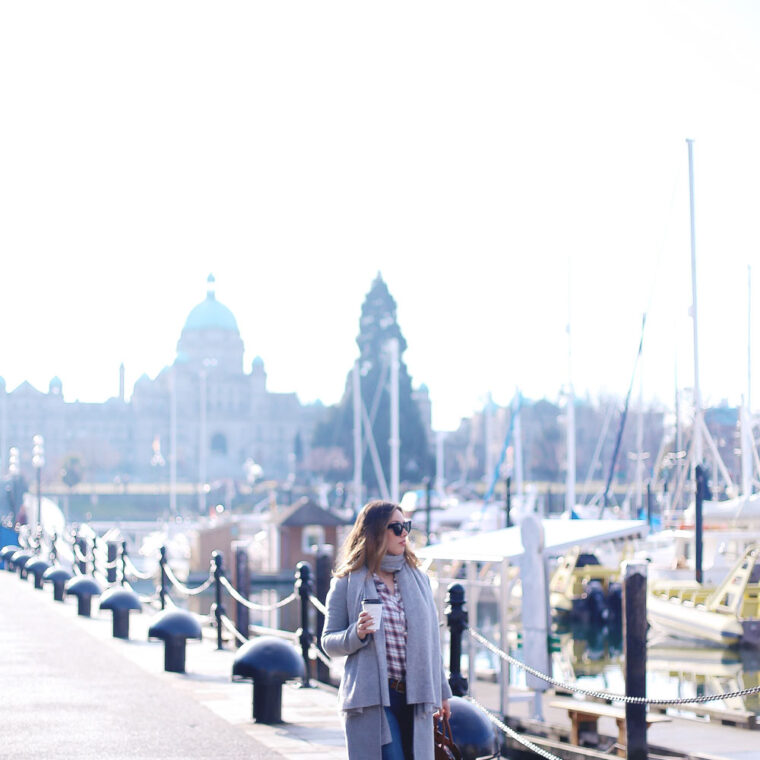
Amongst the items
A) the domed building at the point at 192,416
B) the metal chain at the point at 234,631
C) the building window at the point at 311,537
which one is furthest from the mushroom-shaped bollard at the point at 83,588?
the domed building at the point at 192,416

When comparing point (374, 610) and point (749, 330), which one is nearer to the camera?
point (374, 610)

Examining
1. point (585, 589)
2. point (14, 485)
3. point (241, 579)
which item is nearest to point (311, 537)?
point (585, 589)

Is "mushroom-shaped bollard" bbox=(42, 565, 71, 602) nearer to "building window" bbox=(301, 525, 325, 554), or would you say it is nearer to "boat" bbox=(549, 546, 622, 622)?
"boat" bbox=(549, 546, 622, 622)

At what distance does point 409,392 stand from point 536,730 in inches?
2663

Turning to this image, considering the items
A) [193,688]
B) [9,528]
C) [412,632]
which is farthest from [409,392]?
[412,632]

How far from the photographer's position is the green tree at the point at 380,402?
259 feet

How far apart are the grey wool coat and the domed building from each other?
423ft

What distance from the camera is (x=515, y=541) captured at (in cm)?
1411

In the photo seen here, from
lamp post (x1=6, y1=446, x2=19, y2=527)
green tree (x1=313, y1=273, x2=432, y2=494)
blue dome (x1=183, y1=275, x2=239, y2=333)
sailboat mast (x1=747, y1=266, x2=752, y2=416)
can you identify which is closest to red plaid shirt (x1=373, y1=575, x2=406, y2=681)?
sailboat mast (x1=747, y1=266, x2=752, y2=416)

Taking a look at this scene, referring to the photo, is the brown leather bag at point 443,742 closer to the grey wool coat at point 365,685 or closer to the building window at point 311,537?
the grey wool coat at point 365,685

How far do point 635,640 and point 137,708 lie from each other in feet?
13.8

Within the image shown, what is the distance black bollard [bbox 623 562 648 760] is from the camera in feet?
30.9

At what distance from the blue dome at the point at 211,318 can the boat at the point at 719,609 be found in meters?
128

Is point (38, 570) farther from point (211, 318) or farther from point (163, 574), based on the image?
point (211, 318)
